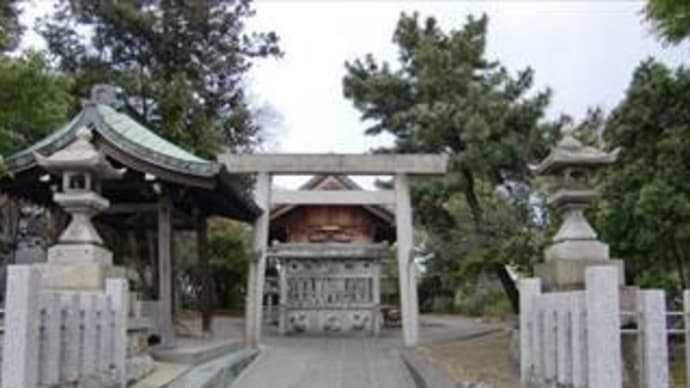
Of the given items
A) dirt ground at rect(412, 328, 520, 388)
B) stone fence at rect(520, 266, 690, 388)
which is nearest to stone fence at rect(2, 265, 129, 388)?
stone fence at rect(520, 266, 690, 388)

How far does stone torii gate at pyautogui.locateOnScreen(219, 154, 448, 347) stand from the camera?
22.7m

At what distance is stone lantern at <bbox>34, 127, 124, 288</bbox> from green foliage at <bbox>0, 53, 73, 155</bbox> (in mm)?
2228

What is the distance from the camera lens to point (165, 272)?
18.1 metres

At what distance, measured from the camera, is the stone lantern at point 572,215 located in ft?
36.8

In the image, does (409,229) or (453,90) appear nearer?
(409,229)

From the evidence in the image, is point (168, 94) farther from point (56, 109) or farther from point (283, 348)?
point (56, 109)

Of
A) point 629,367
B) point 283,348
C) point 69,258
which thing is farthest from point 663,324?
point 283,348

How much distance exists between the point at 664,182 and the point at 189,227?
1204cm

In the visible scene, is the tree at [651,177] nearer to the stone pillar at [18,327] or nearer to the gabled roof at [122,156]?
the gabled roof at [122,156]

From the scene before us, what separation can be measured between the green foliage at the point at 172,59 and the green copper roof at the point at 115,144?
10609 mm

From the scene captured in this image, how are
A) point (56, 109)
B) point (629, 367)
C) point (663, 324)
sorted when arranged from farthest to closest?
point (56, 109), point (629, 367), point (663, 324)

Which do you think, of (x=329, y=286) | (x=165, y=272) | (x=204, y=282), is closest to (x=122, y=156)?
(x=165, y=272)

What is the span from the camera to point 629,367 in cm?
941

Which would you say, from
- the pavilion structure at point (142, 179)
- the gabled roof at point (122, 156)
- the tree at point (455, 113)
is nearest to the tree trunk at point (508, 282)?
the tree at point (455, 113)
